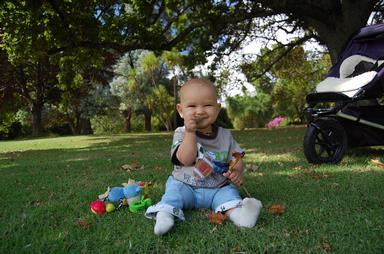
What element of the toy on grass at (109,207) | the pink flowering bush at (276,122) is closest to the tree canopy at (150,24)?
the toy on grass at (109,207)

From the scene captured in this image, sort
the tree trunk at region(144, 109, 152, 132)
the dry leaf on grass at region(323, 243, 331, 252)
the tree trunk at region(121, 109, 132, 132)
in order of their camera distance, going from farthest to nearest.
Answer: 1. the tree trunk at region(121, 109, 132, 132)
2. the tree trunk at region(144, 109, 152, 132)
3. the dry leaf on grass at region(323, 243, 331, 252)

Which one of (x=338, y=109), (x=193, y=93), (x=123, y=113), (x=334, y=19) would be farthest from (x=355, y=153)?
(x=123, y=113)

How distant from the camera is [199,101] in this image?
261 centimetres

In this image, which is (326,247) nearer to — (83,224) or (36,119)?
(83,224)

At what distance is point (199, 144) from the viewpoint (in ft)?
8.90

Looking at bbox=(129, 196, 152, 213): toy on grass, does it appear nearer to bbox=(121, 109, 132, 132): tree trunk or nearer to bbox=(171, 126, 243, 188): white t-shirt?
bbox=(171, 126, 243, 188): white t-shirt

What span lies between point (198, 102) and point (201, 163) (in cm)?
40

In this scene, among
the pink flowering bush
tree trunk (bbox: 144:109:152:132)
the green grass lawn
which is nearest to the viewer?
the green grass lawn

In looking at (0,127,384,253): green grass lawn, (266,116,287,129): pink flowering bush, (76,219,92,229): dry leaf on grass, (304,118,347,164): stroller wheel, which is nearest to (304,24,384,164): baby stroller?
(304,118,347,164): stroller wheel

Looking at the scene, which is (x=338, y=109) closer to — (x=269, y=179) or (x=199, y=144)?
(x=269, y=179)

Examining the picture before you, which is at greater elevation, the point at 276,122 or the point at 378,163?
the point at 378,163

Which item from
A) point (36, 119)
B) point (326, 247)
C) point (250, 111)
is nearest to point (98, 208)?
point (326, 247)

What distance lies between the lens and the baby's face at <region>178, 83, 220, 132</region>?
2.60 m

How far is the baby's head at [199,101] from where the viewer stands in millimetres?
2600
